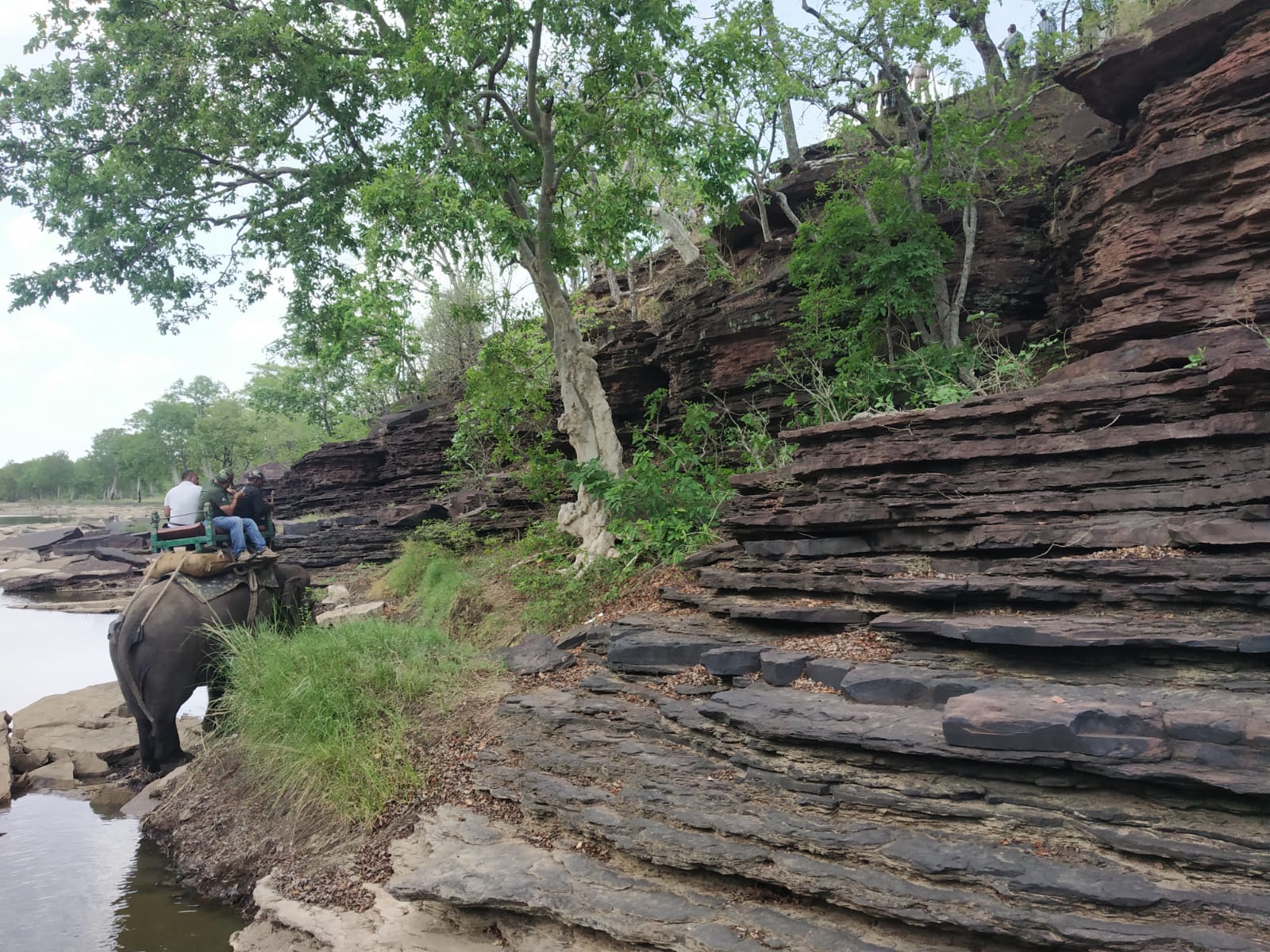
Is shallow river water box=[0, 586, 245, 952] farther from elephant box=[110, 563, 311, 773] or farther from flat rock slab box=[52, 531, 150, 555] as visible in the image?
flat rock slab box=[52, 531, 150, 555]

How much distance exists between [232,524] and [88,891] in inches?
166

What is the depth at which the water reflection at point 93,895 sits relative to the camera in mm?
5512

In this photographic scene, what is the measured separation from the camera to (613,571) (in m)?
9.56

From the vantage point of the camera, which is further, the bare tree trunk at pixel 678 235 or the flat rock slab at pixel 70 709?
the bare tree trunk at pixel 678 235

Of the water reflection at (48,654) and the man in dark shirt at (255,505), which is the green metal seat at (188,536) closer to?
the man in dark shirt at (255,505)

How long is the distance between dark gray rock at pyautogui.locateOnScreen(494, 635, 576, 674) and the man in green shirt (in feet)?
12.3

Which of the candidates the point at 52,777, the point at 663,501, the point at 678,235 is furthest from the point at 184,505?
the point at 678,235

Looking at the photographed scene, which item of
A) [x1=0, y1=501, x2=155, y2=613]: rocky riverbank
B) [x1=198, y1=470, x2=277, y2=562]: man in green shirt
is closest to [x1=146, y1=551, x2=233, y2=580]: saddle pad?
[x1=198, y1=470, x2=277, y2=562]: man in green shirt

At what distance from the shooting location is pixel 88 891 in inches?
247

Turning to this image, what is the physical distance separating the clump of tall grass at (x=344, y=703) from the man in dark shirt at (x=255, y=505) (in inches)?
98.5

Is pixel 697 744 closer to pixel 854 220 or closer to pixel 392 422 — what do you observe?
pixel 854 220

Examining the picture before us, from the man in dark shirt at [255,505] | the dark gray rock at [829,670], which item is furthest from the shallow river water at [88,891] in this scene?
the dark gray rock at [829,670]

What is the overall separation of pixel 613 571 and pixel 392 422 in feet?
62.5

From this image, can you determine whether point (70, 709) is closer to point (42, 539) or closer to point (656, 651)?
point (656, 651)
